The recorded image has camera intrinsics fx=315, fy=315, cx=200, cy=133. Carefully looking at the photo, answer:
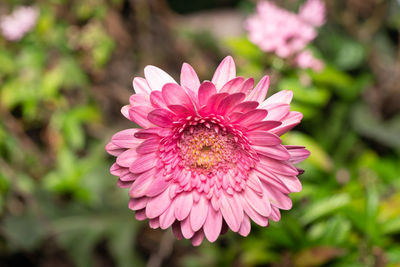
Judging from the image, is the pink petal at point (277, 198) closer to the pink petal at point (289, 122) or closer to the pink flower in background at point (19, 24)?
the pink petal at point (289, 122)

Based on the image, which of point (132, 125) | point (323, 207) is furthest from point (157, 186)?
point (132, 125)

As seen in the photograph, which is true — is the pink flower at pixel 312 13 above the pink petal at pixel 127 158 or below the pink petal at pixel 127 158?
above

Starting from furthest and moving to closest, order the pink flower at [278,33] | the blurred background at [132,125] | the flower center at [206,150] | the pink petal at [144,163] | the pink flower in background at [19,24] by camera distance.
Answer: the pink flower in background at [19,24] → the blurred background at [132,125] → the pink flower at [278,33] → the flower center at [206,150] → the pink petal at [144,163]

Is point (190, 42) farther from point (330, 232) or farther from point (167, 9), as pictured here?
point (330, 232)

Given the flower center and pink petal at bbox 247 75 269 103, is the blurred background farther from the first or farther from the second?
pink petal at bbox 247 75 269 103

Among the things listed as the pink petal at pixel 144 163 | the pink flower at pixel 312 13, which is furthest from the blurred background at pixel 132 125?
the pink petal at pixel 144 163

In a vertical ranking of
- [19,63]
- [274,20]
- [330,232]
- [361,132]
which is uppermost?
[274,20]

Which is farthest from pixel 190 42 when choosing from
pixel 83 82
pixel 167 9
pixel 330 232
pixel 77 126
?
pixel 330 232

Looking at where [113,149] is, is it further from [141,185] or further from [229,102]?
[229,102]
